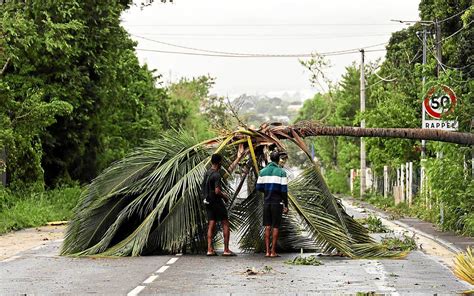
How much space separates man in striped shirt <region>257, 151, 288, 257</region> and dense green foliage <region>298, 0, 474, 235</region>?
460 cm

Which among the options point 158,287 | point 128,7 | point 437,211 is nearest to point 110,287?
point 158,287

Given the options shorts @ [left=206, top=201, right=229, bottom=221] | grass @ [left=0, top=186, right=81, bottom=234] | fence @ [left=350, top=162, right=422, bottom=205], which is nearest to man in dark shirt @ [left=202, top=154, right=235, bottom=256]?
shorts @ [left=206, top=201, right=229, bottom=221]

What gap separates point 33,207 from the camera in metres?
32.4

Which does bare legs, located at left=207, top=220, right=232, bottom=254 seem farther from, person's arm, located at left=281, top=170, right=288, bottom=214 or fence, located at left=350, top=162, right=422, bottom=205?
fence, located at left=350, top=162, right=422, bottom=205

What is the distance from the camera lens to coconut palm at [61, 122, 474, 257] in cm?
1880

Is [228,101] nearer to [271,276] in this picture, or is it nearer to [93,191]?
[93,191]

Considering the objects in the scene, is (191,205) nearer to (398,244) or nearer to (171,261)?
(171,261)

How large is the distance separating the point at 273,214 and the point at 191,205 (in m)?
1.66

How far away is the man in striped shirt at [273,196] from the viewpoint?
18.4m

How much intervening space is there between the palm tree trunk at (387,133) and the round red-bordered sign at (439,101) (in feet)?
16.2

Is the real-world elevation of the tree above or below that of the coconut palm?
above

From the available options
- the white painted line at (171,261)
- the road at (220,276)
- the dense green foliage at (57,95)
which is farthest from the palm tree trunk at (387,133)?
the dense green foliage at (57,95)

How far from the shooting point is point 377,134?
1920cm

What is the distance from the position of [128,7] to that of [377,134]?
78.3ft
